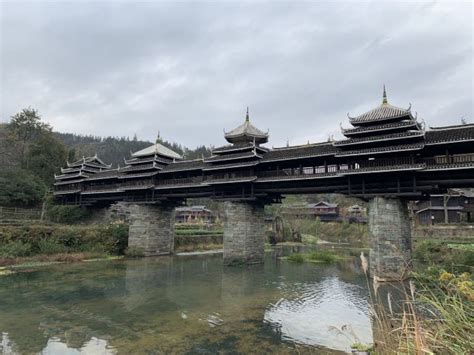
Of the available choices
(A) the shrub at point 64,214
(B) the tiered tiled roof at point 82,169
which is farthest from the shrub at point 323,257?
(B) the tiered tiled roof at point 82,169

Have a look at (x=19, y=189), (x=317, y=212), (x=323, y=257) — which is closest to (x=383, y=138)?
(x=323, y=257)

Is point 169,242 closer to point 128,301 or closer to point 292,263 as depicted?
point 292,263

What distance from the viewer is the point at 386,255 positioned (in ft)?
61.7

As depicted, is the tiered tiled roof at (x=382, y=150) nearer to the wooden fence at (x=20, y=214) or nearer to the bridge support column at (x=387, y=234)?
the bridge support column at (x=387, y=234)

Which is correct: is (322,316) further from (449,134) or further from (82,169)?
(82,169)

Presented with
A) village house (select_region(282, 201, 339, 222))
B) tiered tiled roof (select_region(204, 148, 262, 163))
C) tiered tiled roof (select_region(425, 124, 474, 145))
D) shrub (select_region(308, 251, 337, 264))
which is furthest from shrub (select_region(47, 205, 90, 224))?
tiered tiled roof (select_region(425, 124, 474, 145))

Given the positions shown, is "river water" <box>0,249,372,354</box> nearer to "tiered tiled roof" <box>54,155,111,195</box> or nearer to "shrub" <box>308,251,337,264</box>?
"shrub" <box>308,251,337,264</box>

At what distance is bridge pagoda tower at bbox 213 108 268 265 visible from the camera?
82.2 ft

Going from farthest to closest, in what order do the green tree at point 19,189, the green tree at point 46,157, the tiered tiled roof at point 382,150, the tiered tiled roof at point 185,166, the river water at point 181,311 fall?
1. the green tree at point 46,157
2. the green tree at point 19,189
3. the tiered tiled roof at point 185,166
4. the tiered tiled roof at point 382,150
5. the river water at point 181,311

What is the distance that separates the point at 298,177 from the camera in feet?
74.0

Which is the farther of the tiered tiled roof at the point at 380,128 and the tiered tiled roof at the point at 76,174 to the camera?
the tiered tiled roof at the point at 76,174

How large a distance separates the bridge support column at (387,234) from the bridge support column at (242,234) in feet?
29.7

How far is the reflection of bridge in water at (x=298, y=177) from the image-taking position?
60.4ft

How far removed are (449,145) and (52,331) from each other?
19.6m
